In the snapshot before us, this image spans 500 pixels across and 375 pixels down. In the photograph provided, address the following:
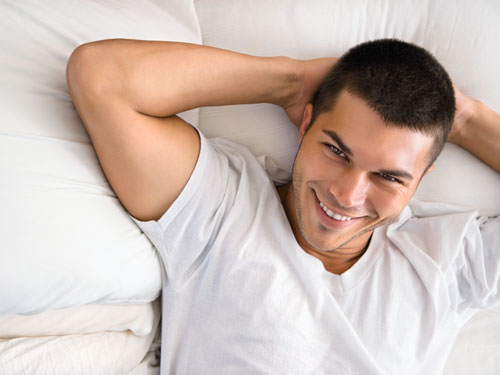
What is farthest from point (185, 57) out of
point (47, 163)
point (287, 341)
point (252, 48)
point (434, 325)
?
point (434, 325)

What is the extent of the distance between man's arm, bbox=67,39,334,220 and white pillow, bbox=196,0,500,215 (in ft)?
0.50

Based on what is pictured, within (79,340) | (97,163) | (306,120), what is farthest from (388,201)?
(79,340)

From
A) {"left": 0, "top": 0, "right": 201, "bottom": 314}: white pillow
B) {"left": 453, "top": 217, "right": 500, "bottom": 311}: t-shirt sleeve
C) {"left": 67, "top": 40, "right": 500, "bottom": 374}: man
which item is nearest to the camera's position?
{"left": 0, "top": 0, "right": 201, "bottom": 314}: white pillow

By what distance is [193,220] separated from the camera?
1003mm

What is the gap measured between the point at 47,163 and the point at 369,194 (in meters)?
0.69

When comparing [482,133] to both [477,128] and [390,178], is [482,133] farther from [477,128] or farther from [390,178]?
[390,178]

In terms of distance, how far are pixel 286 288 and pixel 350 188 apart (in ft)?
0.97

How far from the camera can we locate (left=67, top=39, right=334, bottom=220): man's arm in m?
0.88

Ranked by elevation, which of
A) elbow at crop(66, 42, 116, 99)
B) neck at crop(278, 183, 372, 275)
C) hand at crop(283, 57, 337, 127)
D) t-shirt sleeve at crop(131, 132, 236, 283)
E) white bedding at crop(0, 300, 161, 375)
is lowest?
white bedding at crop(0, 300, 161, 375)

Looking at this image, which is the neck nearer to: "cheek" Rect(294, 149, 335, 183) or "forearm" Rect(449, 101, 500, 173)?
"cheek" Rect(294, 149, 335, 183)

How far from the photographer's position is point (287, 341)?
983 mm

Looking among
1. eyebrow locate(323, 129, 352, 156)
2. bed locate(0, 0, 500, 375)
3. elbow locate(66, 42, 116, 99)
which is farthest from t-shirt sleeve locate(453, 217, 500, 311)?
elbow locate(66, 42, 116, 99)

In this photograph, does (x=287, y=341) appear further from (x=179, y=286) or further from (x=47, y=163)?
(x=47, y=163)

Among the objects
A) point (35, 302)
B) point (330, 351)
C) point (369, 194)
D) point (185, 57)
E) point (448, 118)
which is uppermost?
Result: point (185, 57)
